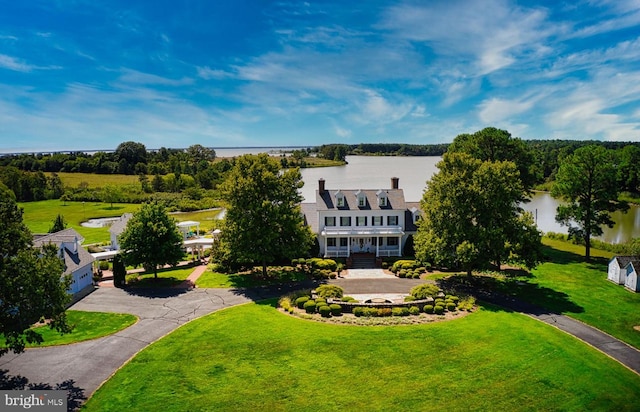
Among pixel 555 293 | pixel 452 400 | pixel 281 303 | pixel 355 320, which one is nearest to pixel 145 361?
pixel 281 303

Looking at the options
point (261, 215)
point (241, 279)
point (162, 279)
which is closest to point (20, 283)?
point (162, 279)

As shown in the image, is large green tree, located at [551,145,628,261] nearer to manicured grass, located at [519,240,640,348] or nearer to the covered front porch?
manicured grass, located at [519,240,640,348]

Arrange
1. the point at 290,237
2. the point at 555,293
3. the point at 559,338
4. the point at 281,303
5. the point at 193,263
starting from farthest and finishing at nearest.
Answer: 1. the point at 193,263
2. the point at 290,237
3. the point at 555,293
4. the point at 281,303
5. the point at 559,338

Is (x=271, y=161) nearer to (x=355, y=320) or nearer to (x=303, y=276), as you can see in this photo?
(x=303, y=276)

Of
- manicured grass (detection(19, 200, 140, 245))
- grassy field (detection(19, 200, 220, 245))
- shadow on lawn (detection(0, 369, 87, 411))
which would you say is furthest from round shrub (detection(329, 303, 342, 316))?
manicured grass (detection(19, 200, 140, 245))

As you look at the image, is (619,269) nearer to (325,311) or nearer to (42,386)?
(325,311)

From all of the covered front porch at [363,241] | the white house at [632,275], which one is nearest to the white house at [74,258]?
the covered front porch at [363,241]
